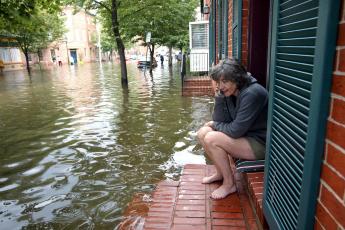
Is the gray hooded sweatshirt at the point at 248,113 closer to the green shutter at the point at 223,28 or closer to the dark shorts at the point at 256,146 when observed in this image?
the dark shorts at the point at 256,146

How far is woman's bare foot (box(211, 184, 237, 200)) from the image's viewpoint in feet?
10.5

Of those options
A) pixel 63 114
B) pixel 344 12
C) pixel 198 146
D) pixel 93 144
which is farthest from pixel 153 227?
pixel 63 114

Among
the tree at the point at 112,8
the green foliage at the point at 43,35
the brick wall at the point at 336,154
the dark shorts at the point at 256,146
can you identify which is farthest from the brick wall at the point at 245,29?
the green foliage at the point at 43,35

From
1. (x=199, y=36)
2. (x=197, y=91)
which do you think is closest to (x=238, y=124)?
(x=197, y=91)

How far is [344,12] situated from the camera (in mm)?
1276

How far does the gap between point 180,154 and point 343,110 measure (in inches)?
171

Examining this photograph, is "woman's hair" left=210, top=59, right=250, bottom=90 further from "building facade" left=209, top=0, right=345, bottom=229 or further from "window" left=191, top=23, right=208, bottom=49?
"window" left=191, top=23, right=208, bottom=49

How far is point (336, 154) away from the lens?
4.44ft

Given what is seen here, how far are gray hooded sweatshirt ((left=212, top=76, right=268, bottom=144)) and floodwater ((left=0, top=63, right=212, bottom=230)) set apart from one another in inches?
61.0

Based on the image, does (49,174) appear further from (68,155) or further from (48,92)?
(48,92)

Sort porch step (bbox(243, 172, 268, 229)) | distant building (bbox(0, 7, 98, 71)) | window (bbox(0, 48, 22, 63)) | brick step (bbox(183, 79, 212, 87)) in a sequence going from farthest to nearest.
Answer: distant building (bbox(0, 7, 98, 71)) → window (bbox(0, 48, 22, 63)) → brick step (bbox(183, 79, 212, 87)) → porch step (bbox(243, 172, 268, 229))

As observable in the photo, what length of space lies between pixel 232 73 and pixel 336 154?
1792 mm

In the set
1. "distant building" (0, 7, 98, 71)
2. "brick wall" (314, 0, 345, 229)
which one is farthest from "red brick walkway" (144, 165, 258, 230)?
"distant building" (0, 7, 98, 71)

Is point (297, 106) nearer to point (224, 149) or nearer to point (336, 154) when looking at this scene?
point (336, 154)
